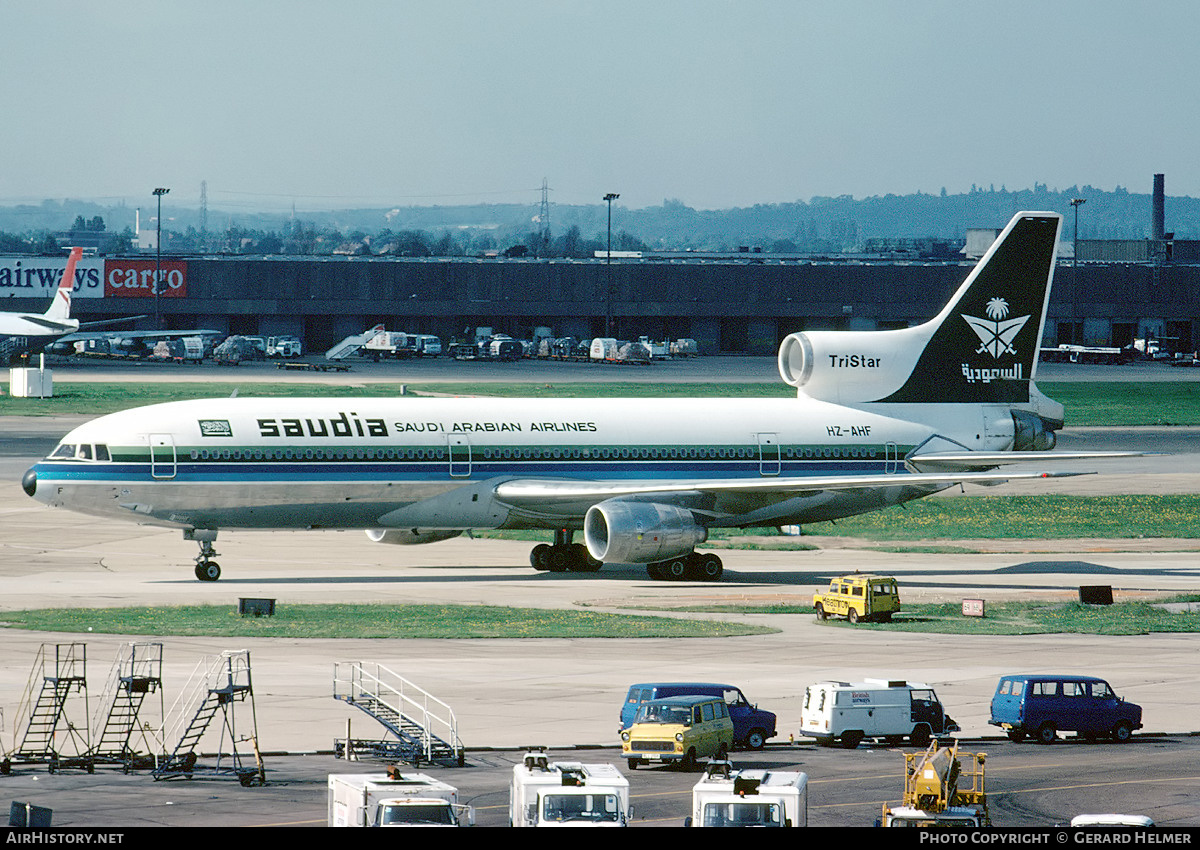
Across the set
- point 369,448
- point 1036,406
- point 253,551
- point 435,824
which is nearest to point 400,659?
point 369,448

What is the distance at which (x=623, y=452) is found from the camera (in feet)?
196

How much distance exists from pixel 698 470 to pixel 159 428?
17712 mm

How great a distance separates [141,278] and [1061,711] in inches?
6798

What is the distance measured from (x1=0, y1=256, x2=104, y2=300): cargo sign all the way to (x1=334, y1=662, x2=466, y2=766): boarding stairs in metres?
163

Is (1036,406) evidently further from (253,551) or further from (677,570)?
(253,551)

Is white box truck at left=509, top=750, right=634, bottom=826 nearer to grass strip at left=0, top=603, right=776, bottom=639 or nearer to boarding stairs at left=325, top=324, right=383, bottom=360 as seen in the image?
grass strip at left=0, top=603, right=776, bottom=639

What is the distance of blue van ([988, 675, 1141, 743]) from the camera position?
35.0m

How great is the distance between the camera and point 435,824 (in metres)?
23.4

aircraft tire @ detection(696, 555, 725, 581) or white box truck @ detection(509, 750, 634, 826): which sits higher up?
white box truck @ detection(509, 750, 634, 826)

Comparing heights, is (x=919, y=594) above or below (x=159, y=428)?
below

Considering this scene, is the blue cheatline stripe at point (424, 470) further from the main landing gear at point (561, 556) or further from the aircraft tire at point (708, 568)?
the aircraft tire at point (708, 568)

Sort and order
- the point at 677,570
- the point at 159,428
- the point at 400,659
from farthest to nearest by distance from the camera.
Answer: the point at 677,570
the point at 159,428
the point at 400,659

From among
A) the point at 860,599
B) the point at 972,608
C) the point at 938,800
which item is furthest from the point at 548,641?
the point at 938,800

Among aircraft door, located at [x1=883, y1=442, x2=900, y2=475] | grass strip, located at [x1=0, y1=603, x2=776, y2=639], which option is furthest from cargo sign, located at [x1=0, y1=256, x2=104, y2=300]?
grass strip, located at [x1=0, y1=603, x2=776, y2=639]
